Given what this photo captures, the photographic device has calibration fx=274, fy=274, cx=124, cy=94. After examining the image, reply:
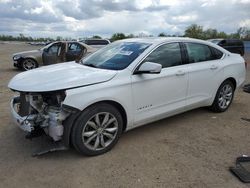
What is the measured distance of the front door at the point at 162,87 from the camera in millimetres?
4148

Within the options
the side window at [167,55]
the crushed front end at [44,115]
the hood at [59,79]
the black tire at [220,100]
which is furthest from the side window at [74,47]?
the crushed front end at [44,115]

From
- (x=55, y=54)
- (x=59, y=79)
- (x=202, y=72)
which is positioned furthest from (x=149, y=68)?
(x=55, y=54)

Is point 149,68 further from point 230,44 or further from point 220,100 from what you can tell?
point 230,44

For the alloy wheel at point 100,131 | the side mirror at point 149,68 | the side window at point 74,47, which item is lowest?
the alloy wheel at point 100,131

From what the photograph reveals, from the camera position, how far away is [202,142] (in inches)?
171

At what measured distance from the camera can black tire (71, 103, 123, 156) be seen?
360cm

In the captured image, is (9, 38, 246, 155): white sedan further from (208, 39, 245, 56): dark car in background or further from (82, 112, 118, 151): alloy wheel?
(208, 39, 245, 56): dark car in background

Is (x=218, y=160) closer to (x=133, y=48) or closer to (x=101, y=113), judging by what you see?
(x=101, y=113)

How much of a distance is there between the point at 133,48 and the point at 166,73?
0.68m

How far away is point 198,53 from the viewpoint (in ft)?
16.9

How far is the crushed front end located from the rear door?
94.2 inches

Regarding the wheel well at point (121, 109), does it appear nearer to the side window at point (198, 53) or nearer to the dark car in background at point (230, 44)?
the side window at point (198, 53)

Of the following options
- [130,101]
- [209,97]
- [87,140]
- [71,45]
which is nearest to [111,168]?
[87,140]

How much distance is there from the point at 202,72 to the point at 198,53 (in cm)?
38
